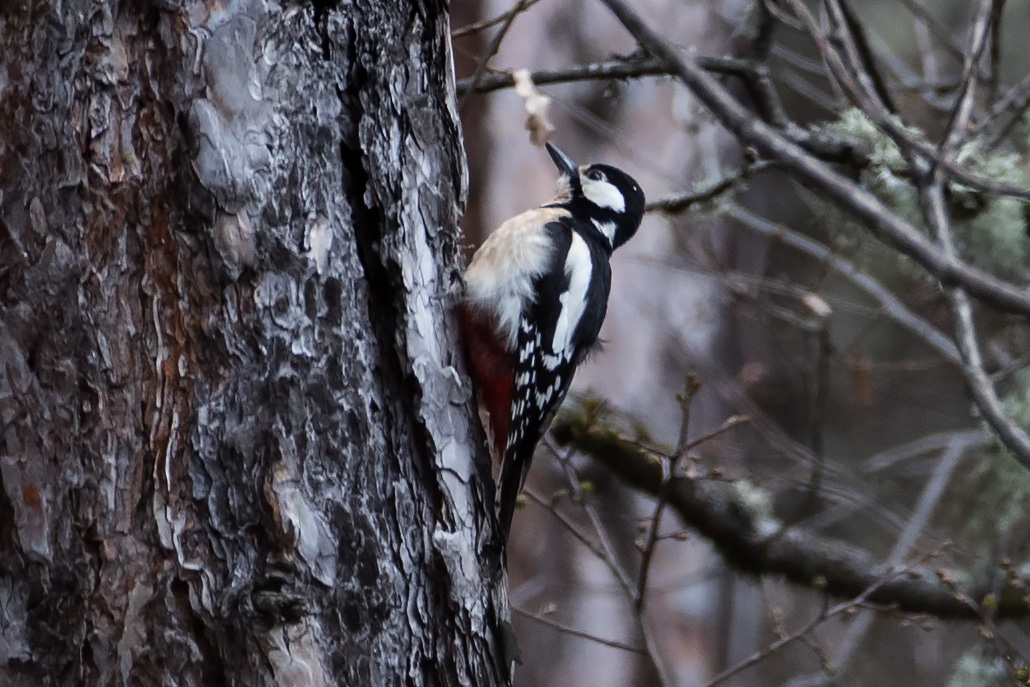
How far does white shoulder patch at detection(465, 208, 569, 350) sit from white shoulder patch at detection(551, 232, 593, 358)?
0.10m

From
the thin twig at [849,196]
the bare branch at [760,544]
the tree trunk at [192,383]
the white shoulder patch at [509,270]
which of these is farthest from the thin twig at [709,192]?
the thin twig at [849,196]

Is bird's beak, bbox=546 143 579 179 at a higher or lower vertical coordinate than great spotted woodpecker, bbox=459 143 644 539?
higher

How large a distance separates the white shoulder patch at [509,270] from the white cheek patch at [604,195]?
28 cm

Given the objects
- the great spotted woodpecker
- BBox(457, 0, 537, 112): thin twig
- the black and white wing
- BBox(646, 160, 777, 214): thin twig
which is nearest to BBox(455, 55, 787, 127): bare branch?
BBox(457, 0, 537, 112): thin twig

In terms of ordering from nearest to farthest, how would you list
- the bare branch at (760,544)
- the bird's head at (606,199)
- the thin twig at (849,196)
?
the thin twig at (849,196)
the bird's head at (606,199)
the bare branch at (760,544)

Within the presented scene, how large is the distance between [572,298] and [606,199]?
1.64ft

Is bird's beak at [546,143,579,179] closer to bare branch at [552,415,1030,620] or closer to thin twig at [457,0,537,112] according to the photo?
thin twig at [457,0,537,112]

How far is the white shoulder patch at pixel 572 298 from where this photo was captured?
9.07 feet

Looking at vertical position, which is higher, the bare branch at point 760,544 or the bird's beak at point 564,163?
the bird's beak at point 564,163

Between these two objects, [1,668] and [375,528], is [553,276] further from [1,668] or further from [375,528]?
[1,668]

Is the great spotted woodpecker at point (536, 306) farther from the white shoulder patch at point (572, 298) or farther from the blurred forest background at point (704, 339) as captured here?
the blurred forest background at point (704, 339)

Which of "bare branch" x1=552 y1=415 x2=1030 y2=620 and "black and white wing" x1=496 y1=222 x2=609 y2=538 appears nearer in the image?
"black and white wing" x1=496 y1=222 x2=609 y2=538

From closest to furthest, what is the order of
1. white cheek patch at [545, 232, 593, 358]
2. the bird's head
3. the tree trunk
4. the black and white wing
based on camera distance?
the tree trunk → the black and white wing → white cheek patch at [545, 232, 593, 358] → the bird's head

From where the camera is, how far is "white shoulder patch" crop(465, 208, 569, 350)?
8.02 ft
